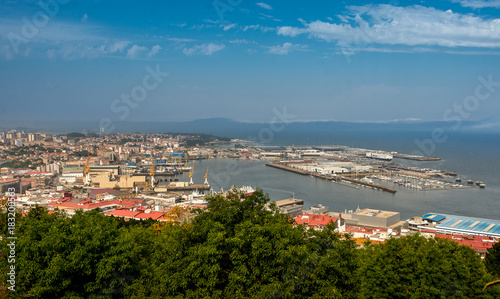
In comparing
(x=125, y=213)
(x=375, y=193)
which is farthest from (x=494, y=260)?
(x=375, y=193)

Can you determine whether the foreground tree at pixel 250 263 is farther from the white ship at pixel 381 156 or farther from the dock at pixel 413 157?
the dock at pixel 413 157

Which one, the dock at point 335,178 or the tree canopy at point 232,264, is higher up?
the tree canopy at point 232,264

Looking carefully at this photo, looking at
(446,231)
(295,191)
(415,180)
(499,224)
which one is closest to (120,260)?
Answer: (446,231)

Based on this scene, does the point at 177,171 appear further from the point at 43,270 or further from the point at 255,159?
the point at 43,270

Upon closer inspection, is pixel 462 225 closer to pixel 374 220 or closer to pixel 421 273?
pixel 374 220

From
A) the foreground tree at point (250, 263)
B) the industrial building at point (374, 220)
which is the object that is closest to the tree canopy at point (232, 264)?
the foreground tree at point (250, 263)

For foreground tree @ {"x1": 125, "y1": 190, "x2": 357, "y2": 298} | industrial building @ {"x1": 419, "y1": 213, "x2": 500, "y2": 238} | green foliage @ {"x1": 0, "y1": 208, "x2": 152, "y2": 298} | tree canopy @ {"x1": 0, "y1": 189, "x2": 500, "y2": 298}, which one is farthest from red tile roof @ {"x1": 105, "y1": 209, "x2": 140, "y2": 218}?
industrial building @ {"x1": 419, "y1": 213, "x2": 500, "y2": 238}

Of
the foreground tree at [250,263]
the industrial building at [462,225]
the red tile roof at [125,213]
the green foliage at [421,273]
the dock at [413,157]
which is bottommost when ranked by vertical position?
the industrial building at [462,225]

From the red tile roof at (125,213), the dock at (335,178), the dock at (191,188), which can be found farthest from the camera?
the dock at (191,188)

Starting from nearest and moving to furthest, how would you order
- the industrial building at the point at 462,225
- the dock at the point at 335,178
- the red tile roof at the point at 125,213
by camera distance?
the industrial building at the point at 462,225 → the red tile roof at the point at 125,213 → the dock at the point at 335,178

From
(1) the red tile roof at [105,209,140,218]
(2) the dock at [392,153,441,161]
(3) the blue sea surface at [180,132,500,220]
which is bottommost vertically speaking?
(3) the blue sea surface at [180,132,500,220]

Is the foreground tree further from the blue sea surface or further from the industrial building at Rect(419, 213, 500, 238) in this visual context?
the blue sea surface
